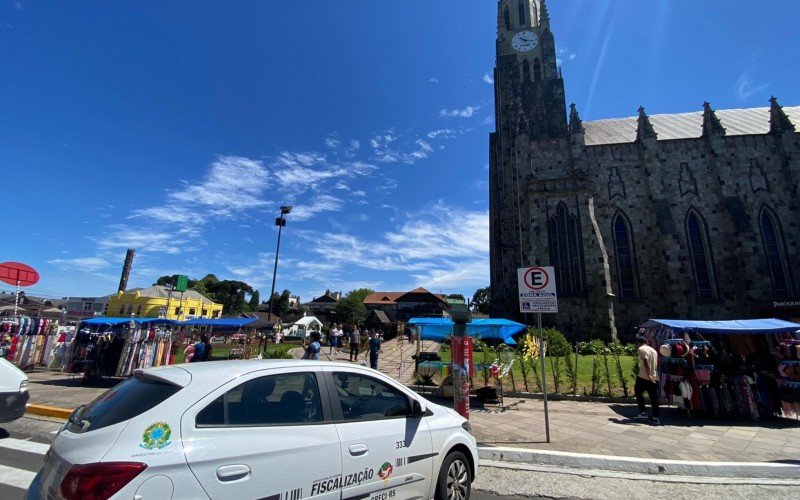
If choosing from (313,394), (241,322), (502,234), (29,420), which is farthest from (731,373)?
(502,234)

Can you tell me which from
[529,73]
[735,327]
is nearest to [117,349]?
[735,327]

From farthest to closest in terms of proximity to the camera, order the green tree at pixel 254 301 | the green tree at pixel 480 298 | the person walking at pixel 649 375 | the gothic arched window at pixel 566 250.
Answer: the green tree at pixel 254 301 → the green tree at pixel 480 298 → the gothic arched window at pixel 566 250 → the person walking at pixel 649 375

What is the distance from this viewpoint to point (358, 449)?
287cm

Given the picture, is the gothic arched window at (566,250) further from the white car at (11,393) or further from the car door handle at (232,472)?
the white car at (11,393)

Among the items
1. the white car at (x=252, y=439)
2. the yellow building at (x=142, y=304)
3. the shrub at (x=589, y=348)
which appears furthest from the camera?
the yellow building at (x=142, y=304)

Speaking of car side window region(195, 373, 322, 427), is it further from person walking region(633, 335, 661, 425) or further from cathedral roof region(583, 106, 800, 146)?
cathedral roof region(583, 106, 800, 146)

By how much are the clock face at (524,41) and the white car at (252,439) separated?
1768 inches

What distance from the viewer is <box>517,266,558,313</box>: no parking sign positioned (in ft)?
21.9

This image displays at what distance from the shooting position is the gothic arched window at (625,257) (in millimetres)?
28719

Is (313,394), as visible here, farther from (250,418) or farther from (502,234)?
(502,234)

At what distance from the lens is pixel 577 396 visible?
32.3 feet

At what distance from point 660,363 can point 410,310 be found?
49.0 meters

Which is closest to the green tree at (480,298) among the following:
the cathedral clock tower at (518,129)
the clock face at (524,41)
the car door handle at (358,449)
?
the cathedral clock tower at (518,129)

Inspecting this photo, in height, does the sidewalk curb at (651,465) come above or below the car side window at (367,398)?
below
